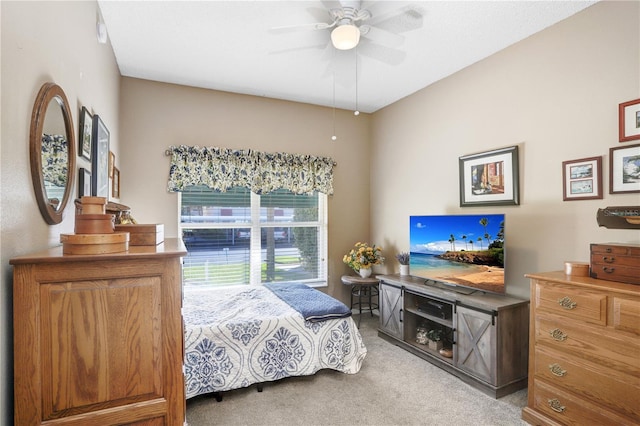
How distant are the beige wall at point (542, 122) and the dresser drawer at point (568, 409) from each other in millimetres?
876

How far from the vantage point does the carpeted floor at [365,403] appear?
2244 millimetres

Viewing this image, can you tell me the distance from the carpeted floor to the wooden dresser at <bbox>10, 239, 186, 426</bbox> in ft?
4.43

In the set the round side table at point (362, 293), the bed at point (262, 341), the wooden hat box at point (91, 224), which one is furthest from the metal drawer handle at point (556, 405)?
the wooden hat box at point (91, 224)

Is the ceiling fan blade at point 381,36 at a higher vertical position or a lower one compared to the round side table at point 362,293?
higher

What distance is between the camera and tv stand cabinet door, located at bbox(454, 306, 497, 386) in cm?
255

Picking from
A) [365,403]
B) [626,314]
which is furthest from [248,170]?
[626,314]

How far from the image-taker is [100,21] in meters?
2.42

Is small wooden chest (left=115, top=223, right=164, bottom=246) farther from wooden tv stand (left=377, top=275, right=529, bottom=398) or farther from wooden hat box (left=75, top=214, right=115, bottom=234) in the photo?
wooden tv stand (left=377, top=275, right=529, bottom=398)

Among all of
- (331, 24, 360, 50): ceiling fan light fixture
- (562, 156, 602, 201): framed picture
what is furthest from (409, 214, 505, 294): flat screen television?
(331, 24, 360, 50): ceiling fan light fixture

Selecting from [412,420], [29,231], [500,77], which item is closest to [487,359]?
[412,420]

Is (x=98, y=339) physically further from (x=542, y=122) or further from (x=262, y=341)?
(x=542, y=122)

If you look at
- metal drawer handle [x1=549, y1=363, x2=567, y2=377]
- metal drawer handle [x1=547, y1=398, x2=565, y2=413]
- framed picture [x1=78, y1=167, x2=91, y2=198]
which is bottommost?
metal drawer handle [x1=547, y1=398, x2=565, y2=413]

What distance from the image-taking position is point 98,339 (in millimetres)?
1049

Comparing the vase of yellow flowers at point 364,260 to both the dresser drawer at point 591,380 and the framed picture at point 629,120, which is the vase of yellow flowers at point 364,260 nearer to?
the dresser drawer at point 591,380
